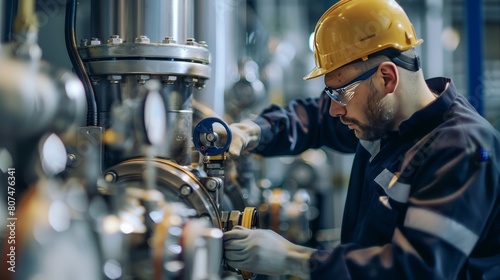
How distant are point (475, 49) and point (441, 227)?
4.88 ft

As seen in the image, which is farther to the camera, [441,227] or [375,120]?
[375,120]

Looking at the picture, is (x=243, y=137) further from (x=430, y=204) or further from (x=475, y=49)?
(x=475, y=49)

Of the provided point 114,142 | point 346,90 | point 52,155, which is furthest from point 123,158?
point 346,90

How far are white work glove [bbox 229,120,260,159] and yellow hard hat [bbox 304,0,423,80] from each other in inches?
10.8

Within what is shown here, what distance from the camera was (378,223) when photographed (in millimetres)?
1367

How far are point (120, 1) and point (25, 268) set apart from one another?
1.91ft

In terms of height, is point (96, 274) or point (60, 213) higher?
point (60, 213)

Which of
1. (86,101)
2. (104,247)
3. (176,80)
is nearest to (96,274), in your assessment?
(104,247)

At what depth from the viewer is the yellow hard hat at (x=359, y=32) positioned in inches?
54.0

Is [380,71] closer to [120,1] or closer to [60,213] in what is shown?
[120,1]

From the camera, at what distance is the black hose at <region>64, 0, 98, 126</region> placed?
49.1 inches

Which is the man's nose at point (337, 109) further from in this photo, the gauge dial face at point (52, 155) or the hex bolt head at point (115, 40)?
the gauge dial face at point (52, 155)

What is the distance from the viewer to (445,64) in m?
6.18

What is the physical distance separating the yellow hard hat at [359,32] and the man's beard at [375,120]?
92 mm
